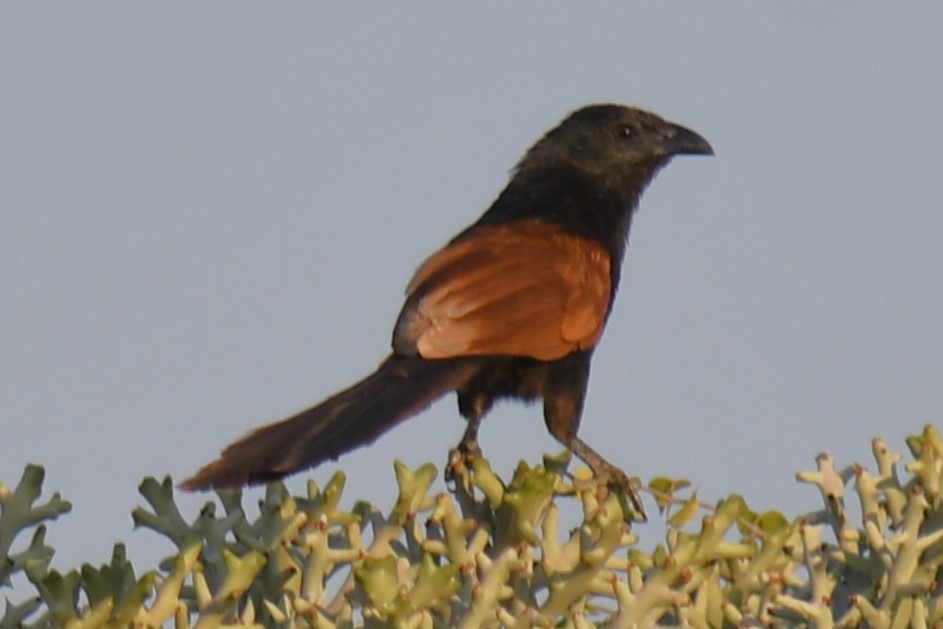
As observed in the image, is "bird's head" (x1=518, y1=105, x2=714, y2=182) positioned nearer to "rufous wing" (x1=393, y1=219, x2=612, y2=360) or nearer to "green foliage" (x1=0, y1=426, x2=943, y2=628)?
"rufous wing" (x1=393, y1=219, x2=612, y2=360)

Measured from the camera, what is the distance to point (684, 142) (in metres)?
4.91

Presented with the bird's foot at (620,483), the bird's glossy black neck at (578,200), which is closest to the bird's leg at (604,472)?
the bird's foot at (620,483)

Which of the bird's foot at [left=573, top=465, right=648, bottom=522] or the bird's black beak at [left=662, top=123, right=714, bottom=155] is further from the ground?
the bird's black beak at [left=662, top=123, right=714, bottom=155]

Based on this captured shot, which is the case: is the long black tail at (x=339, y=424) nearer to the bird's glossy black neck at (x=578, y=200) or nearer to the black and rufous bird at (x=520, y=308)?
the black and rufous bird at (x=520, y=308)

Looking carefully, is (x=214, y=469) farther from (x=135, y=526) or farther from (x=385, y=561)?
(x=385, y=561)

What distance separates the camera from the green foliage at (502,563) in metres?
2.15

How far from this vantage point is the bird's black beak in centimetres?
488

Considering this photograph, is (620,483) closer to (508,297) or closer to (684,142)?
(508,297)

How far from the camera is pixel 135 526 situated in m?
2.52

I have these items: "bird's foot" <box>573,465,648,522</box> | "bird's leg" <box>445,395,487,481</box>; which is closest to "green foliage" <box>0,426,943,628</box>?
"bird's foot" <box>573,465,648,522</box>

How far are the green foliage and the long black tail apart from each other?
0.10m

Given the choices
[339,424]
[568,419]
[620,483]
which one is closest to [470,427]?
[568,419]

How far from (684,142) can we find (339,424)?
2.14 metres

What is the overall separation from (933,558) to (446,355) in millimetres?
1525
